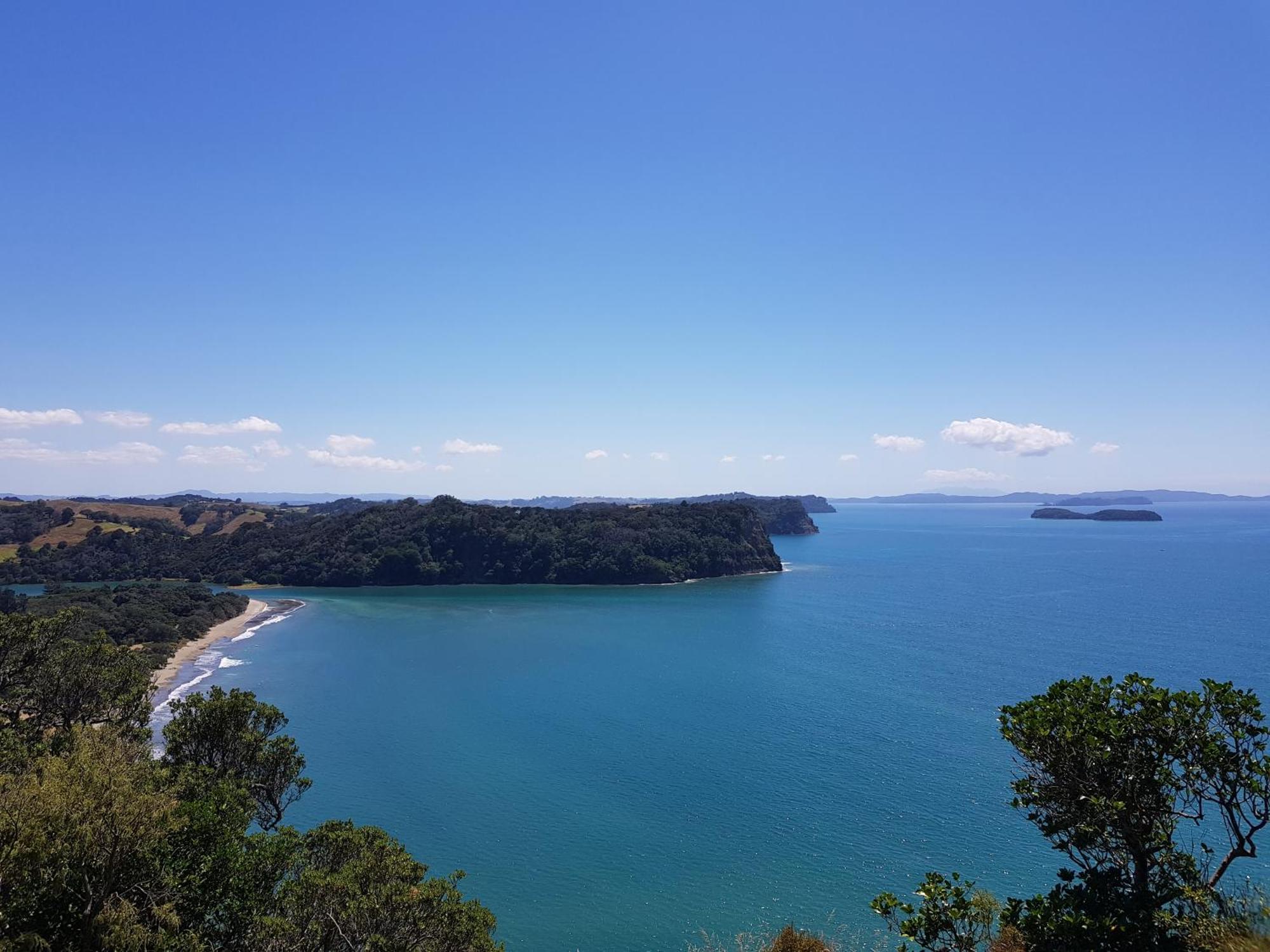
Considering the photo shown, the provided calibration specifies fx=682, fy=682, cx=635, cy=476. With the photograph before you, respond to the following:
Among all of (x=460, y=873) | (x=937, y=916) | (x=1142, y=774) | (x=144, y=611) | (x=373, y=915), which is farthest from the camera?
(x=144, y=611)

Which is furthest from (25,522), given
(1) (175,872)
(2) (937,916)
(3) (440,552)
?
(2) (937,916)

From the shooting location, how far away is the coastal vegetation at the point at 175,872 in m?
11.6

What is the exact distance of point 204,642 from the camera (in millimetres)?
76125

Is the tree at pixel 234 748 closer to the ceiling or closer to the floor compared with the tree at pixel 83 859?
closer to the floor

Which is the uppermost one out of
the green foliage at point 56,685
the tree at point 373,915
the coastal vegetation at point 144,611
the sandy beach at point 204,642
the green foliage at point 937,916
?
the green foliage at point 56,685

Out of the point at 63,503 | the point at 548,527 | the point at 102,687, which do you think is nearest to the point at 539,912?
the point at 102,687

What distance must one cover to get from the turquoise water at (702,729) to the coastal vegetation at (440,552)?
21.9 metres

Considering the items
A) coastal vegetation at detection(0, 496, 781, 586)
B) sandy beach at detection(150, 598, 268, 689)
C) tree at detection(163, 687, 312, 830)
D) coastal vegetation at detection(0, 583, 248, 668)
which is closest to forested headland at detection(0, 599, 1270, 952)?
tree at detection(163, 687, 312, 830)

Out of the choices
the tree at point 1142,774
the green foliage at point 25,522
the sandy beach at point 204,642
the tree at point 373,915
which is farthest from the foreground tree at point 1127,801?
the green foliage at point 25,522

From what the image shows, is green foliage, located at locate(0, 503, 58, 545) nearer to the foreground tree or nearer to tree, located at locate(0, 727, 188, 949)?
tree, located at locate(0, 727, 188, 949)

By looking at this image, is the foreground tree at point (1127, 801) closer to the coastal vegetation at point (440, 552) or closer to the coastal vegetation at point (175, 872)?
the coastal vegetation at point (175, 872)

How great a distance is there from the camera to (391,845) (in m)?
19.0

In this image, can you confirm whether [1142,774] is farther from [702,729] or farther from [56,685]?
[702,729]

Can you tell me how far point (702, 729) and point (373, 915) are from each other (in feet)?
113
